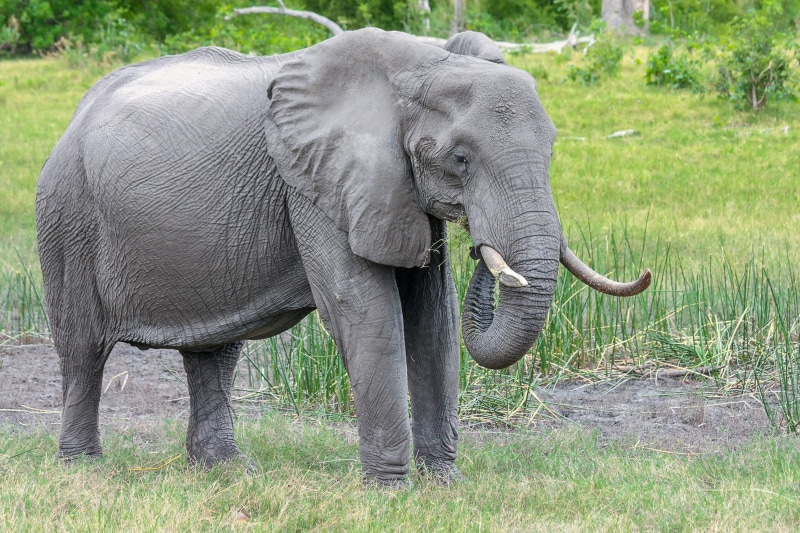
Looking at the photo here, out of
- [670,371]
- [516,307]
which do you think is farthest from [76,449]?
[670,371]

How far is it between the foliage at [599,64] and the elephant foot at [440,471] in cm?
1187

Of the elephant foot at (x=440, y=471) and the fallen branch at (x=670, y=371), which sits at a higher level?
the elephant foot at (x=440, y=471)

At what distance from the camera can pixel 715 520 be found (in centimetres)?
417

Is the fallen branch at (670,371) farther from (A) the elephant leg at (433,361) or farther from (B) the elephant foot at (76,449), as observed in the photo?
(B) the elephant foot at (76,449)

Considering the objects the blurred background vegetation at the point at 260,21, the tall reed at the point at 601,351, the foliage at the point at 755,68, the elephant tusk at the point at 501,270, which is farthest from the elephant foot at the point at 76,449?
the blurred background vegetation at the point at 260,21

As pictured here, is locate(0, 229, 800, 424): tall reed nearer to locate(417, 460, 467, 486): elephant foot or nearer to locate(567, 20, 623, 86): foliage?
locate(417, 460, 467, 486): elephant foot

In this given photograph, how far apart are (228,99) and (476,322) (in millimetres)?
1405

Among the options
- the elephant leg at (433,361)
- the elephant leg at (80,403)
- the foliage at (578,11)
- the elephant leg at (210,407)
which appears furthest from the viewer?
the foliage at (578,11)

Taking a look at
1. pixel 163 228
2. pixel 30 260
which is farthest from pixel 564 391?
pixel 30 260

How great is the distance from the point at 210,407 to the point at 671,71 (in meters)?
11.3

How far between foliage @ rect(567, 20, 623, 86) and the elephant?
11.5 m

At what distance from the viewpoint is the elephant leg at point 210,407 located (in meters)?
5.48

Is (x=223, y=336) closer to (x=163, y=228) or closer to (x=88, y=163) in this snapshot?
(x=163, y=228)

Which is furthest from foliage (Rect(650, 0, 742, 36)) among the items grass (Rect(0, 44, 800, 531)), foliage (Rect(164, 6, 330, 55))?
grass (Rect(0, 44, 800, 531))
